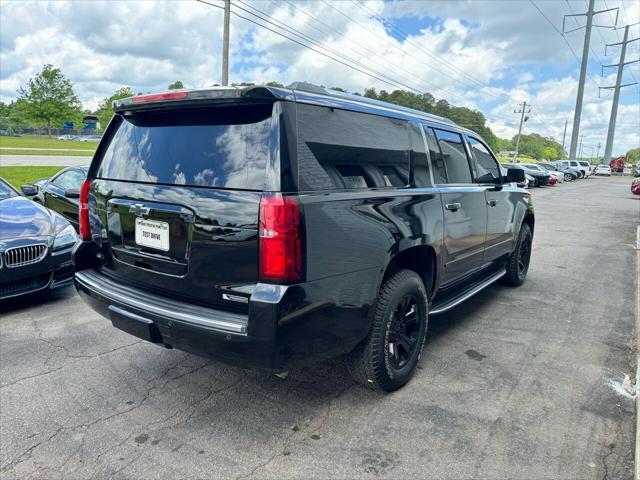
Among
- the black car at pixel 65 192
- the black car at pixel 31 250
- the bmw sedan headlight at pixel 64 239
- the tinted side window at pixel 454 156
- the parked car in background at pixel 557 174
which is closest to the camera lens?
the tinted side window at pixel 454 156

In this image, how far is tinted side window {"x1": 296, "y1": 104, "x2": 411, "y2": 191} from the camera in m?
2.51

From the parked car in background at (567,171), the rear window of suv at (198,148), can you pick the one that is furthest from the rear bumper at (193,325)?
the parked car in background at (567,171)

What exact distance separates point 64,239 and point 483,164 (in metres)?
4.48

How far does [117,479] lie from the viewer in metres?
2.34

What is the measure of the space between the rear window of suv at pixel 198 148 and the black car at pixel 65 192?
5.18 meters

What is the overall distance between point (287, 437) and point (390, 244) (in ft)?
4.23

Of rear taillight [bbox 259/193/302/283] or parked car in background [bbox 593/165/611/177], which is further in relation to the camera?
parked car in background [bbox 593/165/611/177]

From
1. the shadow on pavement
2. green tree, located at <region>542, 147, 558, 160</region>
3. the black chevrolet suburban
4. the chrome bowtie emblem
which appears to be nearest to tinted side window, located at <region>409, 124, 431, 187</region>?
the black chevrolet suburban

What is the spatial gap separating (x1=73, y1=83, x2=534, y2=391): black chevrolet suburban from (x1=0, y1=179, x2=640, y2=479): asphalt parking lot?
0.41 m

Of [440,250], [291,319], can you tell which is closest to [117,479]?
[291,319]

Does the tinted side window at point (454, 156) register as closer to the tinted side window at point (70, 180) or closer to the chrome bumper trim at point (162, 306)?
the chrome bumper trim at point (162, 306)

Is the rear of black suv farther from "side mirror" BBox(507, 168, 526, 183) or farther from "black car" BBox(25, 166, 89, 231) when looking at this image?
"black car" BBox(25, 166, 89, 231)

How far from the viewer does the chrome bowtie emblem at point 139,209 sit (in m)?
2.72

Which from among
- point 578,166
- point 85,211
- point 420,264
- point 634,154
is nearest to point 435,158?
point 420,264
